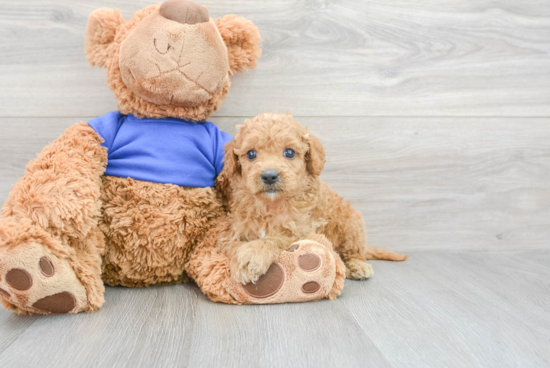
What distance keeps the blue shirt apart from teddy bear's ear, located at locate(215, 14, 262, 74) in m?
0.22

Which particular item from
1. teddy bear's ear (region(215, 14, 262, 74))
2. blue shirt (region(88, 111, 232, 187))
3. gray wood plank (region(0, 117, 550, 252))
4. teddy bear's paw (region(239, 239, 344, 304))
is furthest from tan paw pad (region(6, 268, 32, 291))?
gray wood plank (region(0, 117, 550, 252))

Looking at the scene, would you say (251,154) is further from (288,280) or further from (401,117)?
(401,117)

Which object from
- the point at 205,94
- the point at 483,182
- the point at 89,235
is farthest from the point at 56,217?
the point at 483,182

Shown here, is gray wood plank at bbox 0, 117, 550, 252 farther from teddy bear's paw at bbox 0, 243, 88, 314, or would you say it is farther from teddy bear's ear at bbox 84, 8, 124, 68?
teddy bear's paw at bbox 0, 243, 88, 314

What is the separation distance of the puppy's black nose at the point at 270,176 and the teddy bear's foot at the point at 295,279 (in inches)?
6.4

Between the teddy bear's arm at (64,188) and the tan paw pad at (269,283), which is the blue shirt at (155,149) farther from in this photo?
the tan paw pad at (269,283)

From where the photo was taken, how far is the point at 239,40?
1.06m

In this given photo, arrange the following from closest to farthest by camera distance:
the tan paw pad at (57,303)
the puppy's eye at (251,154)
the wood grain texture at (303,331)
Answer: the wood grain texture at (303,331) < the tan paw pad at (57,303) < the puppy's eye at (251,154)

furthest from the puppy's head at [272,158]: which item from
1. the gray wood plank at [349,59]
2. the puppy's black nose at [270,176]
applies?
the gray wood plank at [349,59]

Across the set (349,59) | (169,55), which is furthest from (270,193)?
(349,59)

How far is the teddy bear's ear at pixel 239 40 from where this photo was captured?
3.41 feet

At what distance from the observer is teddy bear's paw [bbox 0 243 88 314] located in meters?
0.76

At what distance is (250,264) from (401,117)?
0.81 m

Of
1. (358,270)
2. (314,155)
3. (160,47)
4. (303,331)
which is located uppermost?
(160,47)
